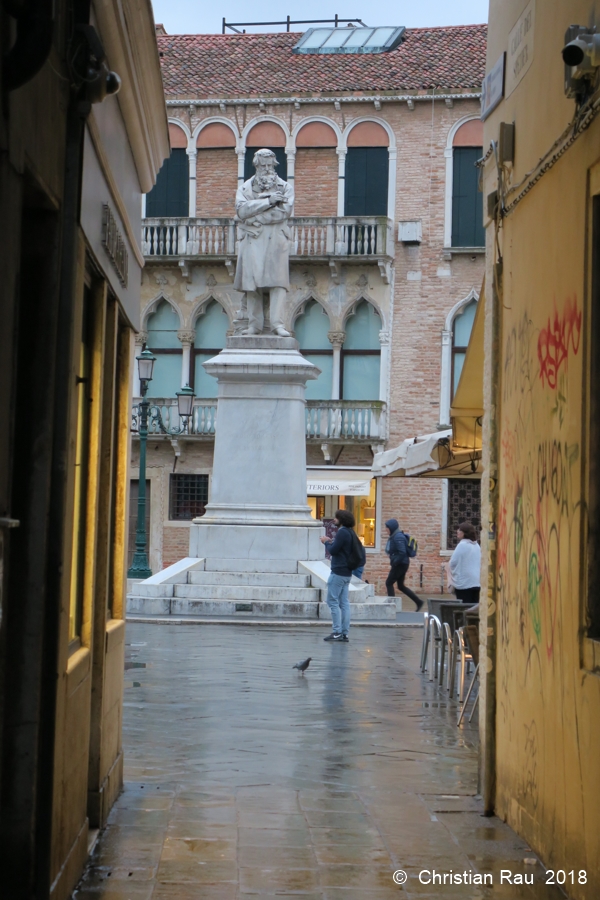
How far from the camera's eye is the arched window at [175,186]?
114 feet

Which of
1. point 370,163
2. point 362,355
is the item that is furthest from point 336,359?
point 370,163

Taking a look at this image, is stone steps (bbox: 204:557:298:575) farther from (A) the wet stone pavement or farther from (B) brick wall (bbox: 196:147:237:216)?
(B) brick wall (bbox: 196:147:237:216)

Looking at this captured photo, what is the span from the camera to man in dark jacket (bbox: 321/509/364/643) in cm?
1572

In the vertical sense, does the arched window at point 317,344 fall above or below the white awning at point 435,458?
above

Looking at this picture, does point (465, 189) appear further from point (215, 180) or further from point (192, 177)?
point (192, 177)

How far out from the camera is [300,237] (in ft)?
111

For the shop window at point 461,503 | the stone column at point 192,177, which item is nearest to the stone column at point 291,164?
the stone column at point 192,177

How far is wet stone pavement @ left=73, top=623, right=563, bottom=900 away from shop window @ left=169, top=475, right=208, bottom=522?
2067cm

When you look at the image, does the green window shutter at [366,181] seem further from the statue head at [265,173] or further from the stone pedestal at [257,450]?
the stone pedestal at [257,450]

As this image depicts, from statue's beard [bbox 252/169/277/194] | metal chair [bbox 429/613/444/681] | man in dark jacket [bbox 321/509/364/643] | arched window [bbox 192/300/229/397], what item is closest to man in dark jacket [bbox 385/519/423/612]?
statue's beard [bbox 252/169/277/194]

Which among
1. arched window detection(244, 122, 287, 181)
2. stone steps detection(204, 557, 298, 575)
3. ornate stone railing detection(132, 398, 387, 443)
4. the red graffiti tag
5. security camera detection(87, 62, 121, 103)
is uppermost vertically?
arched window detection(244, 122, 287, 181)

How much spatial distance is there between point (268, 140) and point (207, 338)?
17.6ft

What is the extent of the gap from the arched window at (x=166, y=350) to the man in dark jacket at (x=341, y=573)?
758 inches

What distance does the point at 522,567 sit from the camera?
645 cm
